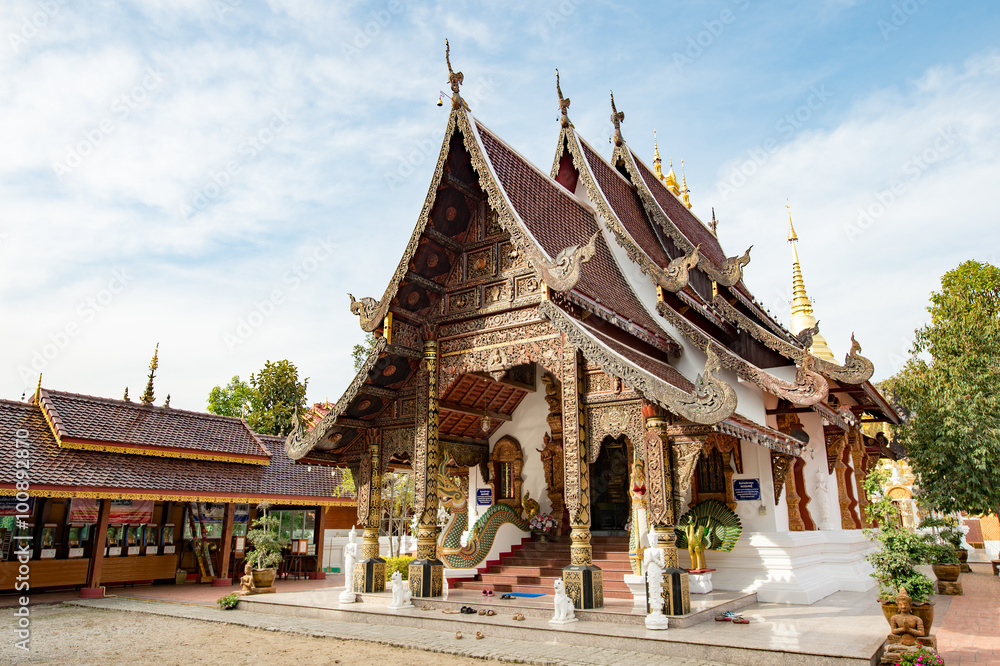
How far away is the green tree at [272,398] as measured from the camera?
2381 cm

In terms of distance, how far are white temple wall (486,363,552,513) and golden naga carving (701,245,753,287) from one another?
3212 millimetres

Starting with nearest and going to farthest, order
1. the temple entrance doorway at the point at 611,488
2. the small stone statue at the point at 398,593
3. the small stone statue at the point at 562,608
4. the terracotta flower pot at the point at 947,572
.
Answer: the small stone statue at the point at 562,608 < the small stone statue at the point at 398,593 < the temple entrance doorway at the point at 611,488 < the terracotta flower pot at the point at 947,572

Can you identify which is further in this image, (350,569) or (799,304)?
(799,304)

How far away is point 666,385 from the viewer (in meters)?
6.78

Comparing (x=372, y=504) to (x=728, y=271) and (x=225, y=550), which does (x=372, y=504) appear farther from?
(x=728, y=271)

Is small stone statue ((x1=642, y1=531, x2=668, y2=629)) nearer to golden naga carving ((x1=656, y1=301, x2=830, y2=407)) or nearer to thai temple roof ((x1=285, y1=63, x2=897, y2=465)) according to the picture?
thai temple roof ((x1=285, y1=63, x2=897, y2=465))

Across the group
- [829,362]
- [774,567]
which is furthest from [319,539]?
[829,362]

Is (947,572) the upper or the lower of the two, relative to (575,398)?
lower

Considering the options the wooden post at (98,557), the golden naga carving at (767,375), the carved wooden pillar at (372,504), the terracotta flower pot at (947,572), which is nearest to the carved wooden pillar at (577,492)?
the golden naga carving at (767,375)

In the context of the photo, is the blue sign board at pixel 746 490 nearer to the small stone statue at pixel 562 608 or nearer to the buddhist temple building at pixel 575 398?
the buddhist temple building at pixel 575 398

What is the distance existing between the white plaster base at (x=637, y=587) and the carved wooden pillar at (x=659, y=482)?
0.75 m

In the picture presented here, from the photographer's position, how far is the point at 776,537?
888 cm

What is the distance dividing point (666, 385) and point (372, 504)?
509 centimetres

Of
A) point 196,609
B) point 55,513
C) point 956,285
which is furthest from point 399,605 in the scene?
point 956,285
